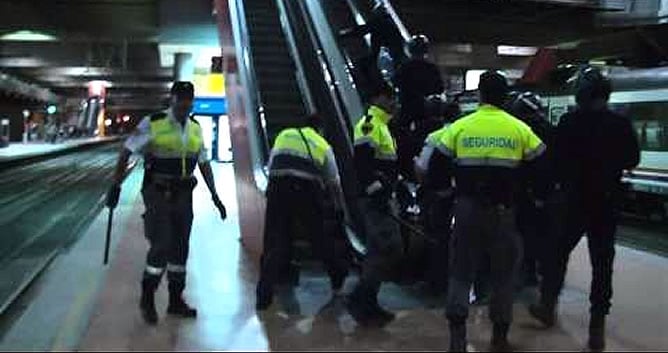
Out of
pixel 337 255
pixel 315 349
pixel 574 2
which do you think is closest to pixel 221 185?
pixel 574 2

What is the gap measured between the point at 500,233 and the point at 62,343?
3.60 meters

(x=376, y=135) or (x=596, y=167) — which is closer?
(x=596, y=167)

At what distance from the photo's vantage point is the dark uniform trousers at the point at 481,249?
6555 millimetres

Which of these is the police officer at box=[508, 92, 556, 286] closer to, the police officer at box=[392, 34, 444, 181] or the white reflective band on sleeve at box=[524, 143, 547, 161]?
the white reflective band on sleeve at box=[524, 143, 547, 161]

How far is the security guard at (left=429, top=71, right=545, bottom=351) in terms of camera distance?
21.4 feet

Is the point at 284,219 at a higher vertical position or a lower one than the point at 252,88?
lower

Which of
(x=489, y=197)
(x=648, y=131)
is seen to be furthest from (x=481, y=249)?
(x=648, y=131)

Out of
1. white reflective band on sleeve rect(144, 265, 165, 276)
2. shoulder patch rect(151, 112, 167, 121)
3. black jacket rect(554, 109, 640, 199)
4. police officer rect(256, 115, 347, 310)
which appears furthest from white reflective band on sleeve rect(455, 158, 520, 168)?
white reflective band on sleeve rect(144, 265, 165, 276)

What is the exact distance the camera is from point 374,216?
311 inches

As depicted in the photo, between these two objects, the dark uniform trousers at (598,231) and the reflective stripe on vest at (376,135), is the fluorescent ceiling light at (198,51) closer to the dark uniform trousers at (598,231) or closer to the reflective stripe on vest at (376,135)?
the reflective stripe on vest at (376,135)

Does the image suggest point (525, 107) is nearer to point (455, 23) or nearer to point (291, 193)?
point (291, 193)

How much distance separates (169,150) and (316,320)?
1.87m

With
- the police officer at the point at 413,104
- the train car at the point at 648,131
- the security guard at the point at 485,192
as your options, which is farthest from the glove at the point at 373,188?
the train car at the point at 648,131

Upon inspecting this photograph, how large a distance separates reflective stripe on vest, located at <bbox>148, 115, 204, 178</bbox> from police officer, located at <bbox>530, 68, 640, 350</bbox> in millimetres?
3000
